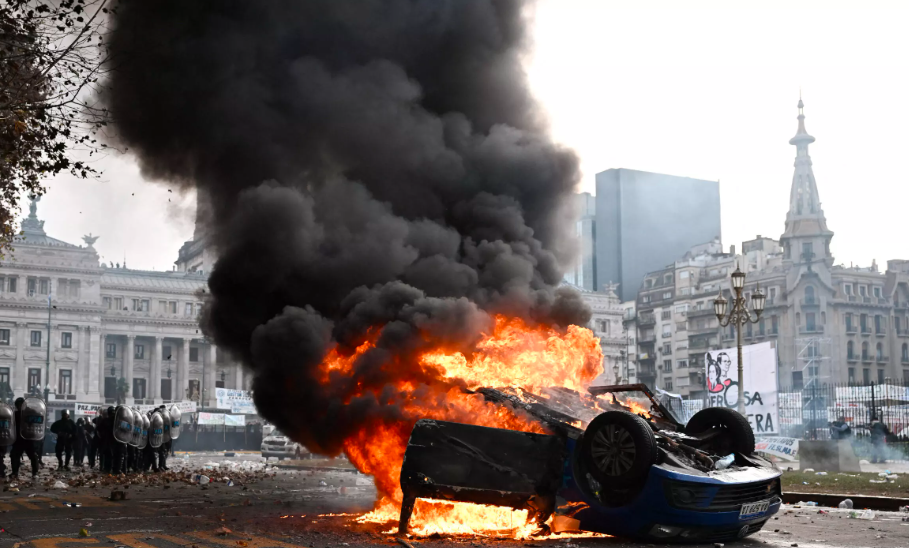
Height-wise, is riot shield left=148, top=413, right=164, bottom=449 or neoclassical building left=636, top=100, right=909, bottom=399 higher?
neoclassical building left=636, top=100, right=909, bottom=399

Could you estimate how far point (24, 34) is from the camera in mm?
13969

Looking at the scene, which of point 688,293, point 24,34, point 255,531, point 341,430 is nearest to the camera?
point 255,531

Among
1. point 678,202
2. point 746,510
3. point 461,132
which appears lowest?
point 746,510

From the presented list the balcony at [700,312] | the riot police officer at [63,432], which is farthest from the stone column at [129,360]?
the riot police officer at [63,432]

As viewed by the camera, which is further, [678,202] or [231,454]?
[678,202]

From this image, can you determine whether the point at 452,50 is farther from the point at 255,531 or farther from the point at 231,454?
the point at 231,454

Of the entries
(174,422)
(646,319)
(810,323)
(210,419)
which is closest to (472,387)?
(174,422)

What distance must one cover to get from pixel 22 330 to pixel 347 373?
319ft

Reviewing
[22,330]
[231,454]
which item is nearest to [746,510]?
[231,454]

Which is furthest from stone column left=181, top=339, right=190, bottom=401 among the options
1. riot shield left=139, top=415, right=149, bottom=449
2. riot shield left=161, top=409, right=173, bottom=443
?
riot shield left=139, top=415, right=149, bottom=449

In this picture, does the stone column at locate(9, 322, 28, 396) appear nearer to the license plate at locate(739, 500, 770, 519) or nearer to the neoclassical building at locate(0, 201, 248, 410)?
the neoclassical building at locate(0, 201, 248, 410)

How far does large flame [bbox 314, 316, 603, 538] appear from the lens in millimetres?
10625

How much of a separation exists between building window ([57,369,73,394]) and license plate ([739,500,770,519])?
99913mm

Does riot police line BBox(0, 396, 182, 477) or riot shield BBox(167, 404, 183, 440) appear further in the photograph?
riot shield BBox(167, 404, 183, 440)
